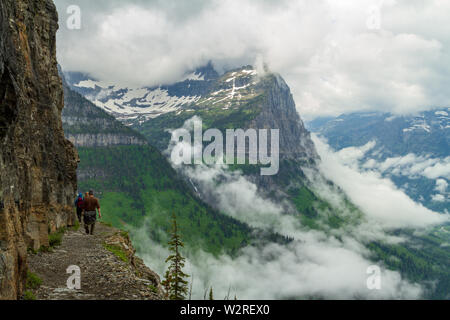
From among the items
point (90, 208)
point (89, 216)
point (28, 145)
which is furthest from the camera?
point (89, 216)

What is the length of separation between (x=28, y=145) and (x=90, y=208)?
329 inches

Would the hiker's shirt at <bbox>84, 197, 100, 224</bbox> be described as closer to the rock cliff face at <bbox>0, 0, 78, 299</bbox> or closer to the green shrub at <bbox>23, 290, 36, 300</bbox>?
the rock cliff face at <bbox>0, 0, 78, 299</bbox>

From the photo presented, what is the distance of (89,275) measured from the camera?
19516 mm

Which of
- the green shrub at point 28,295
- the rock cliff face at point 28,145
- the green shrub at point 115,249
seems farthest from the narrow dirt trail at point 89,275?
the rock cliff face at point 28,145

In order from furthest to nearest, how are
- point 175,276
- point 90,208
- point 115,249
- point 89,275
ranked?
point 90,208 → point 115,249 → point 175,276 → point 89,275

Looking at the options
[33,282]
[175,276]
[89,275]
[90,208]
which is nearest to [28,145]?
[90,208]

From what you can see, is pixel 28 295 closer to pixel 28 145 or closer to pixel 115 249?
pixel 28 145

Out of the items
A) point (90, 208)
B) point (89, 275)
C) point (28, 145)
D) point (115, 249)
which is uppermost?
point (28, 145)

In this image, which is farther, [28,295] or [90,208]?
[90,208]

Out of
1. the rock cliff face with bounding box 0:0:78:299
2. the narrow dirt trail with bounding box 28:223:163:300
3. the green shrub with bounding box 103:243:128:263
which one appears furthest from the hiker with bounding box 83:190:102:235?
the rock cliff face with bounding box 0:0:78:299

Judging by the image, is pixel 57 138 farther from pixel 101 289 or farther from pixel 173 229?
pixel 101 289

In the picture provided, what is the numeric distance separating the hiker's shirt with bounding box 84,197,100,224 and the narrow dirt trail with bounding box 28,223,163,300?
2.91 metres

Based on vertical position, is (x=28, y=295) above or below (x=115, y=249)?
below
